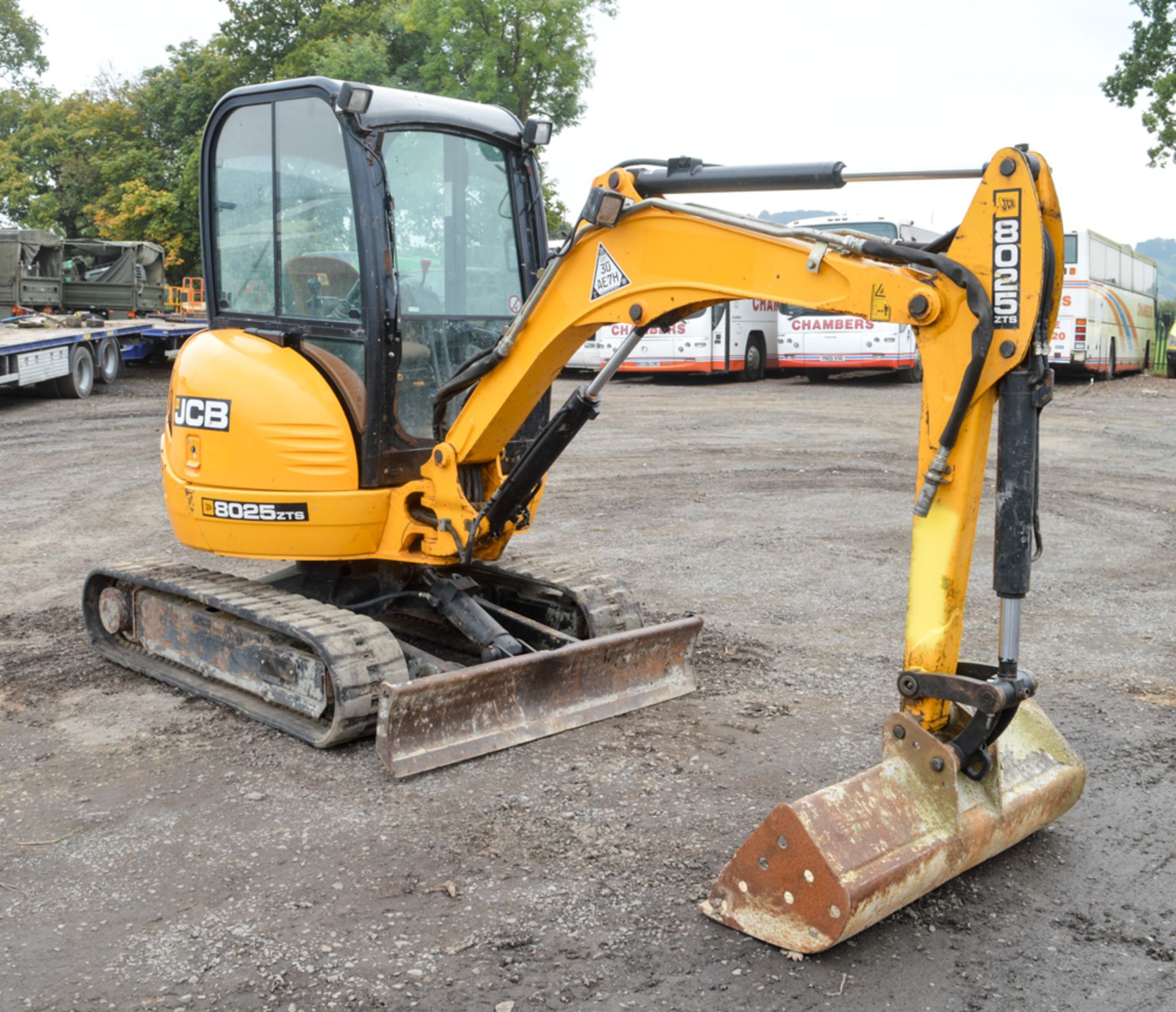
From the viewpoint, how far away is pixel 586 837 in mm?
4309

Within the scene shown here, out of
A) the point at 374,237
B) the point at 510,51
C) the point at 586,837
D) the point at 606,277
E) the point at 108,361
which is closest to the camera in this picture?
the point at 586,837

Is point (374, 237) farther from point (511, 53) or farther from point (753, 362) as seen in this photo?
point (511, 53)

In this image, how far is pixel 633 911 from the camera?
12.5ft

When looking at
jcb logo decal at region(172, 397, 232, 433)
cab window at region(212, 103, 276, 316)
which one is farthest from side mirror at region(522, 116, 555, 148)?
jcb logo decal at region(172, 397, 232, 433)

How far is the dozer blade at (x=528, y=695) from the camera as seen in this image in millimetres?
4836

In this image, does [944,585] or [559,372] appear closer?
[944,585]

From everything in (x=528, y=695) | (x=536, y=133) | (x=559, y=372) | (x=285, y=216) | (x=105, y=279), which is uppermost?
(x=105, y=279)

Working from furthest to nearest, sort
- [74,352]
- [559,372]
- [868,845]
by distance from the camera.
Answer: [74,352], [559,372], [868,845]

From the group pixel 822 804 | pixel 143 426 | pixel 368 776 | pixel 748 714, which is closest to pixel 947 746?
pixel 822 804

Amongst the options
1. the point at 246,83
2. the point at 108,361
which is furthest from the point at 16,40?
the point at 108,361

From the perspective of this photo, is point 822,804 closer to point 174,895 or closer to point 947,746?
point 947,746

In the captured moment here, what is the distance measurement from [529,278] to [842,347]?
707 inches

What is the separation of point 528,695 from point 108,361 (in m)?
18.1

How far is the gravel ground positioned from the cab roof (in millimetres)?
2790
